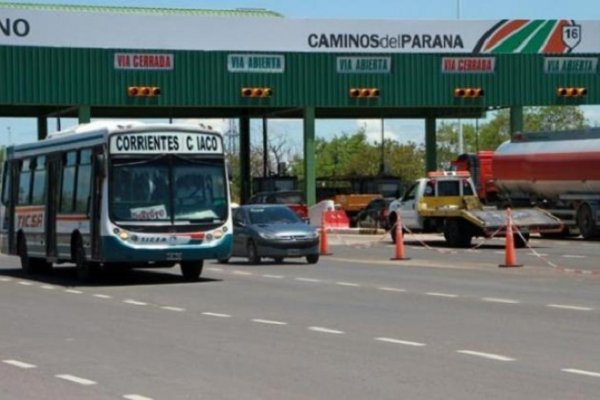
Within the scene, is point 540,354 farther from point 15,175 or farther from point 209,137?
point 15,175

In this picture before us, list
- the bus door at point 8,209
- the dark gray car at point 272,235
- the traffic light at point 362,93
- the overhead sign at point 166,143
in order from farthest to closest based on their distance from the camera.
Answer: the traffic light at point 362,93
the dark gray car at point 272,235
the bus door at point 8,209
the overhead sign at point 166,143

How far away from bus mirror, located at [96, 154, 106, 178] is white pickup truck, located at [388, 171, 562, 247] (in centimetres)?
1536

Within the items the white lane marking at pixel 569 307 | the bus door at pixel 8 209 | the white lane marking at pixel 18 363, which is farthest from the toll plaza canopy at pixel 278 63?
the white lane marking at pixel 18 363

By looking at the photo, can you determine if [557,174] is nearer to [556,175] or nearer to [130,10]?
[556,175]

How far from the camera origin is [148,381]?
1170 centimetres

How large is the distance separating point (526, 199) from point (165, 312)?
91.6 ft

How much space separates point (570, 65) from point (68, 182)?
38463 mm

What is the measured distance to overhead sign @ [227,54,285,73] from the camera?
185 feet

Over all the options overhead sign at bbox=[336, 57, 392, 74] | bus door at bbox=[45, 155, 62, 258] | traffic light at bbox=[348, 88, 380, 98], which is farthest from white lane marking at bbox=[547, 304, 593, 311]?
overhead sign at bbox=[336, 57, 392, 74]

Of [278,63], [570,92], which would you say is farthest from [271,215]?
[570,92]

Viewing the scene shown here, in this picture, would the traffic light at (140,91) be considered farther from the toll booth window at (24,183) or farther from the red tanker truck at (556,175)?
the toll booth window at (24,183)

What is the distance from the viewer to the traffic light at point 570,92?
59.4 metres

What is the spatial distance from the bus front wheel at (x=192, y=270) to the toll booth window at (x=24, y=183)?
468 cm

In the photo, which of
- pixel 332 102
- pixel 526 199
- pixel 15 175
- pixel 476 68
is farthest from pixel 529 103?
pixel 15 175
